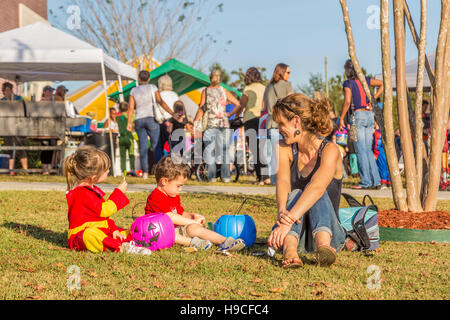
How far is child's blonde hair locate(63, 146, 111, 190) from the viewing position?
5168mm

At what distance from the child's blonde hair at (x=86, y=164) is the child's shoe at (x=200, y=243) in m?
0.98

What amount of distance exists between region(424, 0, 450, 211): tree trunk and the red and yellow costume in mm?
3231

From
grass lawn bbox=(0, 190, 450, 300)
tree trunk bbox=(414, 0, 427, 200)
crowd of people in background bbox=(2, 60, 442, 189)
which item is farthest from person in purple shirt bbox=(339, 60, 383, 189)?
grass lawn bbox=(0, 190, 450, 300)

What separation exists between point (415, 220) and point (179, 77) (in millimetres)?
14662

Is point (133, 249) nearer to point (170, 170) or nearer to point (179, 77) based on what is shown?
point (170, 170)

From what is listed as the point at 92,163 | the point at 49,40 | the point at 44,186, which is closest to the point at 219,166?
the point at 44,186

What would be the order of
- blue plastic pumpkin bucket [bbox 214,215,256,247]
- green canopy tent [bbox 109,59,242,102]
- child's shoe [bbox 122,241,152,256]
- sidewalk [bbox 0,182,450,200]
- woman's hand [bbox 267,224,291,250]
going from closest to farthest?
woman's hand [bbox 267,224,291,250] → child's shoe [bbox 122,241,152,256] → blue plastic pumpkin bucket [bbox 214,215,256,247] → sidewalk [bbox 0,182,450,200] → green canopy tent [bbox 109,59,242,102]

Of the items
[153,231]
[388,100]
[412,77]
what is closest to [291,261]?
[153,231]

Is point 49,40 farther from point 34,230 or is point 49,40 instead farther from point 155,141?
point 34,230

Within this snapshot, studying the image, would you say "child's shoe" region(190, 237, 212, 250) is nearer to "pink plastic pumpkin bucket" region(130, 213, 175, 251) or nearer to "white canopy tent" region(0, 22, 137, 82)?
"pink plastic pumpkin bucket" region(130, 213, 175, 251)

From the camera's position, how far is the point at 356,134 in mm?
10992

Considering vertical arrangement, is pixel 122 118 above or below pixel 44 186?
above
